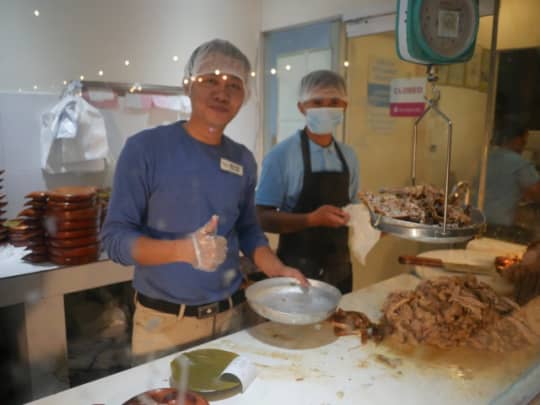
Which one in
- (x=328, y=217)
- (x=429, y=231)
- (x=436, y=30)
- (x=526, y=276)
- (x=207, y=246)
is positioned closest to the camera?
(x=207, y=246)

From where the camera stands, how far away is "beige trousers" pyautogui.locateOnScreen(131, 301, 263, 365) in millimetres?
1156

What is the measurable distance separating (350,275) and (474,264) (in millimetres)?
469

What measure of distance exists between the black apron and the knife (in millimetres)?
279

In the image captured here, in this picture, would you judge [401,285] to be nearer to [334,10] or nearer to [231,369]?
[231,369]

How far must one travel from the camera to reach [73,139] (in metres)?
1.79

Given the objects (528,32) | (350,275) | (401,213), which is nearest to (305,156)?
(350,275)

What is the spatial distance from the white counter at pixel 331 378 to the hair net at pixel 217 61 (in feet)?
2.28

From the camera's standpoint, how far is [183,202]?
112 cm

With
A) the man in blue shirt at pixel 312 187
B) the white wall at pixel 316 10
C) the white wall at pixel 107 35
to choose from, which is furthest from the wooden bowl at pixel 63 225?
the white wall at pixel 316 10

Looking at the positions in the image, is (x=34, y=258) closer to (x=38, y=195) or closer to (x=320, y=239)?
(x=38, y=195)

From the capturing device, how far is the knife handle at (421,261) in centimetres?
156

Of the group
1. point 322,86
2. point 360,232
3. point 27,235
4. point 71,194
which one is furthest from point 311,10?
point 27,235

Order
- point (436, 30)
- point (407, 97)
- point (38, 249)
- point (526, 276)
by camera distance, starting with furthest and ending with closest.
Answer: point (407, 97)
point (38, 249)
point (526, 276)
point (436, 30)

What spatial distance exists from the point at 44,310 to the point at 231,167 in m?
0.94
